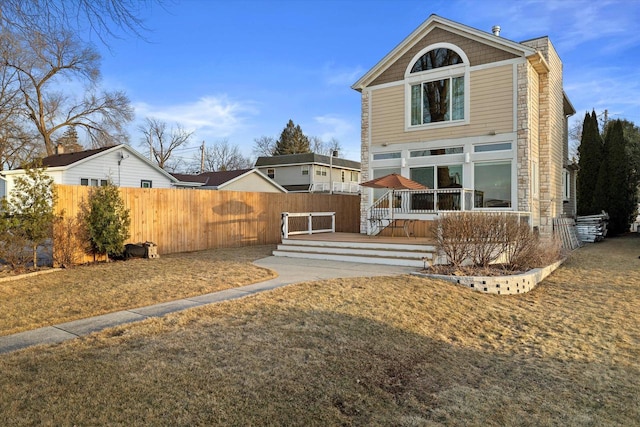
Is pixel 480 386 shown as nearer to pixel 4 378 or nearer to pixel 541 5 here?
pixel 4 378

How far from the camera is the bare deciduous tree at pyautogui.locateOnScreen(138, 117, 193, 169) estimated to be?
1941 inches

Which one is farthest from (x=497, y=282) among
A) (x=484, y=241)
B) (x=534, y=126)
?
(x=534, y=126)

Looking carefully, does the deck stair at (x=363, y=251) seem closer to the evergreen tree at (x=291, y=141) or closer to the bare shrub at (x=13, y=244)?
the bare shrub at (x=13, y=244)

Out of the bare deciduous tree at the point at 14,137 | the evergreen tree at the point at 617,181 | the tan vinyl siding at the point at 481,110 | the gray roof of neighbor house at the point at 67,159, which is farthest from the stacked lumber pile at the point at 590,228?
the bare deciduous tree at the point at 14,137

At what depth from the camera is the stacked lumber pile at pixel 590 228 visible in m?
17.8

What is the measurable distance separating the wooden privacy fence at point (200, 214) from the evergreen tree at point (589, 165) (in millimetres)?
13842

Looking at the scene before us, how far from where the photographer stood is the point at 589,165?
21344 millimetres

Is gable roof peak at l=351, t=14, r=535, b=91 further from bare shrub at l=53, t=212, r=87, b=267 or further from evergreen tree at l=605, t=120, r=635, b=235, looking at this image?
evergreen tree at l=605, t=120, r=635, b=235

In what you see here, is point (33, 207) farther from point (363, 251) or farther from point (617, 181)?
point (617, 181)

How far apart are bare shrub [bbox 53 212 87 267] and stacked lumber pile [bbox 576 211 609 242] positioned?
18.4 m

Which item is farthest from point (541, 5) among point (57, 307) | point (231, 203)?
point (57, 307)

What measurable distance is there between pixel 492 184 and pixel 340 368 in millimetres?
10994

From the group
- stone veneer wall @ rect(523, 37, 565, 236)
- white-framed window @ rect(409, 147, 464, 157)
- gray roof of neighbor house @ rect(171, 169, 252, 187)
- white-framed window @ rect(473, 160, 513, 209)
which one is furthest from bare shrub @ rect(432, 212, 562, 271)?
gray roof of neighbor house @ rect(171, 169, 252, 187)

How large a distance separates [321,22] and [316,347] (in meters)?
10.5
